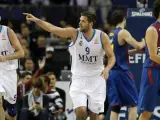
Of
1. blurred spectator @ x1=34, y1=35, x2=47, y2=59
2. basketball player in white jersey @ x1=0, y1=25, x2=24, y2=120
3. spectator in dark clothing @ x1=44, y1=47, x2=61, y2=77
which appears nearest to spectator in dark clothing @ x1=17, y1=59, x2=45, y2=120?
spectator in dark clothing @ x1=44, y1=47, x2=61, y2=77

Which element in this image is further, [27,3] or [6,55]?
[27,3]

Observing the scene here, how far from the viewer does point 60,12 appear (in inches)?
982

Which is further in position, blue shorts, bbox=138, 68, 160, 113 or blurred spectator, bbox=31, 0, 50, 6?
blurred spectator, bbox=31, 0, 50, 6

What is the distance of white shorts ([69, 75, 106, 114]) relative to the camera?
14352 millimetres

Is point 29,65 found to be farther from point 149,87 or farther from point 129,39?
point 149,87

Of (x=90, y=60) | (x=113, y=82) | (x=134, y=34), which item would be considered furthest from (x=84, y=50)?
(x=134, y=34)

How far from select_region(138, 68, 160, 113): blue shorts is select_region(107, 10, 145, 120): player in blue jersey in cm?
180

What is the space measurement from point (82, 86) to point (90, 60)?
1.58 ft

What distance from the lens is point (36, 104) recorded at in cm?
1680

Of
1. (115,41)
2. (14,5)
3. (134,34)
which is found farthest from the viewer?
(14,5)

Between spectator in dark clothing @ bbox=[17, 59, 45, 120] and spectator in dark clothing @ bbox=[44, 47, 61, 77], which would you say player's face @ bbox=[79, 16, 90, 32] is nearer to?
spectator in dark clothing @ bbox=[17, 59, 45, 120]

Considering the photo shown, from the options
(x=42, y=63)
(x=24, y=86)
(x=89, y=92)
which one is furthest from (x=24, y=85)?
(x=89, y=92)

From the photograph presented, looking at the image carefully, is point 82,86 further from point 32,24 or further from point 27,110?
point 32,24

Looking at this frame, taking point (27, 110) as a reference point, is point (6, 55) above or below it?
above
